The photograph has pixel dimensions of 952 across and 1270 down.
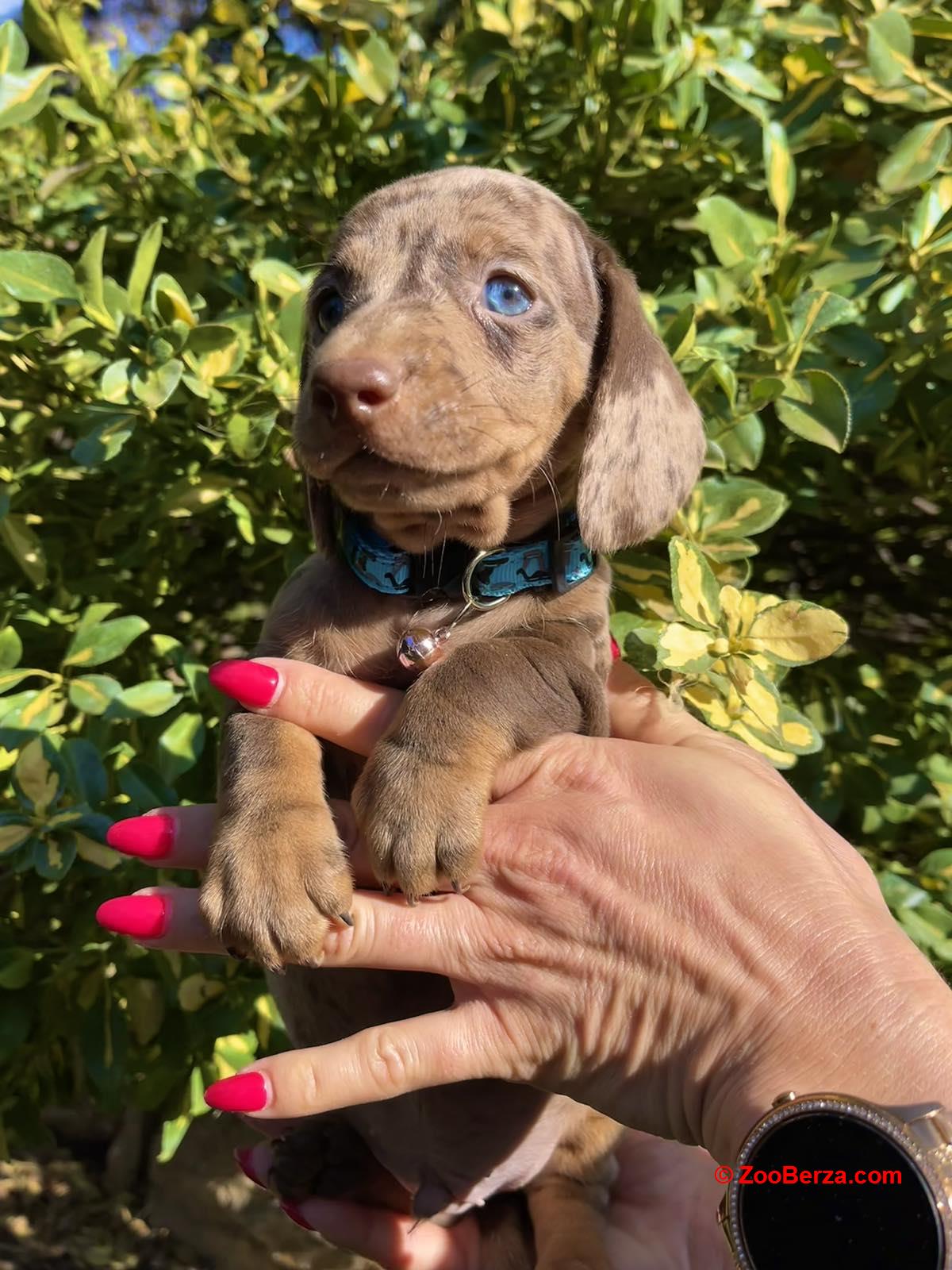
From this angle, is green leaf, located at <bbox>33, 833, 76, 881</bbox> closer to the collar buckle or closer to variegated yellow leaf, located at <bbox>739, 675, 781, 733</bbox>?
the collar buckle

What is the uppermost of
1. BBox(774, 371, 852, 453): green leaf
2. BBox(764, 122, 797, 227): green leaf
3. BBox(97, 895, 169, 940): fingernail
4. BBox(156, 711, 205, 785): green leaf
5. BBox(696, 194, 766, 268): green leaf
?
BBox(764, 122, 797, 227): green leaf

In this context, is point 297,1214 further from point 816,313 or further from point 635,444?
point 816,313

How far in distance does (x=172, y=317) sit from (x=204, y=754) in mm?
1145

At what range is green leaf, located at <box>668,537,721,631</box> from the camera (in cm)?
194

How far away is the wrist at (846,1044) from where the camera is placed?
57.8 inches

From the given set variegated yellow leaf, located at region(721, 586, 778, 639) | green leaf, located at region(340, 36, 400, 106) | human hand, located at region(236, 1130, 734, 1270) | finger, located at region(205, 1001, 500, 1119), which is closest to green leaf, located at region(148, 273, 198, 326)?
green leaf, located at region(340, 36, 400, 106)

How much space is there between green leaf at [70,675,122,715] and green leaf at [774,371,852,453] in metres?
1.76

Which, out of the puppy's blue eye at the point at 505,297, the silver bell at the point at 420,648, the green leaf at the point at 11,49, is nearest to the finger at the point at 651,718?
the silver bell at the point at 420,648

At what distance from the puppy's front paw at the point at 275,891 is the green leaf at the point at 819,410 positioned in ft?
4.82

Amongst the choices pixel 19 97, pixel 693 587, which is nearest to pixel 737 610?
pixel 693 587

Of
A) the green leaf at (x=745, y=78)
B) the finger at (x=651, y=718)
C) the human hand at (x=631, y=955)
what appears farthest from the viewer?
the green leaf at (x=745, y=78)

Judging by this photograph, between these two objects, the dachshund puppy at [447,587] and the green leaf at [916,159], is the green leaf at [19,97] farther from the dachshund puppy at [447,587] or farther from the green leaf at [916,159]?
the green leaf at [916,159]

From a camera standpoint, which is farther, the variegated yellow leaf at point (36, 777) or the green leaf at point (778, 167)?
the green leaf at point (778, 167)

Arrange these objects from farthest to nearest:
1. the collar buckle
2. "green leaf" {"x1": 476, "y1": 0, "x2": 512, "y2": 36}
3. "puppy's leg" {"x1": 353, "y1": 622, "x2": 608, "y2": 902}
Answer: "green leaf" {"x1": 476, "y1": 0, "x2": 512, "y2": 36} → the collar buckle → "puppy's leg" {"x1": 353, "y1": 622, "x2": 608, "y2": 902}
